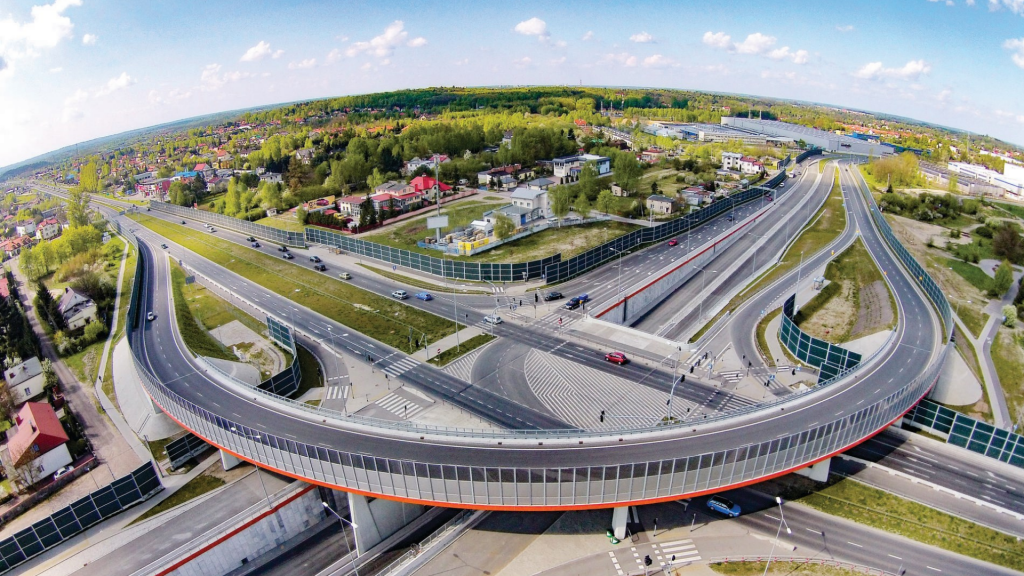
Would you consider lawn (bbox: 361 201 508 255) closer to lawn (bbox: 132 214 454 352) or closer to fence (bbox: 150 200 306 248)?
fence (bbox: 150 200 306 248)

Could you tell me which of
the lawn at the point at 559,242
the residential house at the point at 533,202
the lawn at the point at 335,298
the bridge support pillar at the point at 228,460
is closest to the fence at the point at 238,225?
the lawn at the point at 335,298

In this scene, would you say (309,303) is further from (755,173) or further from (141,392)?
(755,173)

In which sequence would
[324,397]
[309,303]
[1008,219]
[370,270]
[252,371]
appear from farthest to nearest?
[1008,219], [370,270], [309,303], [252,371], [324,397]

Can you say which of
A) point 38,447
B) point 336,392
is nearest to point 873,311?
point 336,392

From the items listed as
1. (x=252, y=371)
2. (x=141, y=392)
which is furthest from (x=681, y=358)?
(x=141, y=392)

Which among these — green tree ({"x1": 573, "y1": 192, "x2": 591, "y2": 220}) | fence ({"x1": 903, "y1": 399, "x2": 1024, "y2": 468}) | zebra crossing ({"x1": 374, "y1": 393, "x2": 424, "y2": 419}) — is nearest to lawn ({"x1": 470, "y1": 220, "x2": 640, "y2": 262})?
green tree ({"x1": 573, "y1": 192, "x2": 591, "y2": 220})
